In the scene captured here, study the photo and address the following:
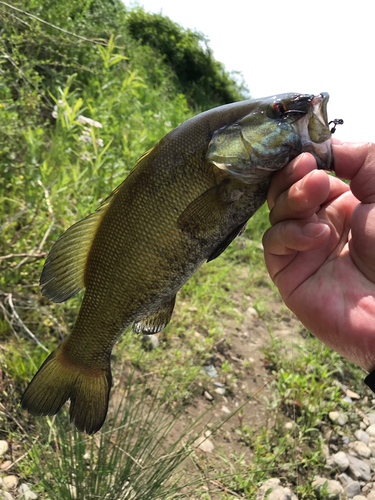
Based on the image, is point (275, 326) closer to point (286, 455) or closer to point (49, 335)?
point (286, 455)

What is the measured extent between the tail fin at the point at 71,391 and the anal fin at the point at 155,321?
229mm

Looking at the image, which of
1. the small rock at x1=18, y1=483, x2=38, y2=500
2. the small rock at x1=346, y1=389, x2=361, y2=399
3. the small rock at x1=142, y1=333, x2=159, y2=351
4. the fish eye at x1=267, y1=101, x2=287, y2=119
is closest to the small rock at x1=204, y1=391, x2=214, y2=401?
the small rock at x1=142, y1=333, x2=159, y2=351

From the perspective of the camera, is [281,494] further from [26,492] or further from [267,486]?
[26,492]

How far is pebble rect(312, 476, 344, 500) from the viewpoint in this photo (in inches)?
100.0

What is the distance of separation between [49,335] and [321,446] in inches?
92.2

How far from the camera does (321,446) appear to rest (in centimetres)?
285

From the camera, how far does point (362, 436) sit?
122 inches

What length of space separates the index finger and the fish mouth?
0.23m

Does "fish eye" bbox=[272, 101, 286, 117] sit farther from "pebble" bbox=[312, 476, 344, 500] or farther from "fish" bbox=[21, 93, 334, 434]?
"pebble" bbox=[312, 476, 344, 500]

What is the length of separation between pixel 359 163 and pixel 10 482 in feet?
8.25

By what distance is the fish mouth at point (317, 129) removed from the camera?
4.48 feet

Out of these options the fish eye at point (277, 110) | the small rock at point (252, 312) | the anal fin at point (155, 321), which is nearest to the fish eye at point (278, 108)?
the fish eye at point (277, 110)

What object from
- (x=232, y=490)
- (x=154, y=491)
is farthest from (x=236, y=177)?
(x=232, y=490)

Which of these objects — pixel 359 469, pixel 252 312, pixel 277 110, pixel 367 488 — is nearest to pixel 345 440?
pixel 359 469
